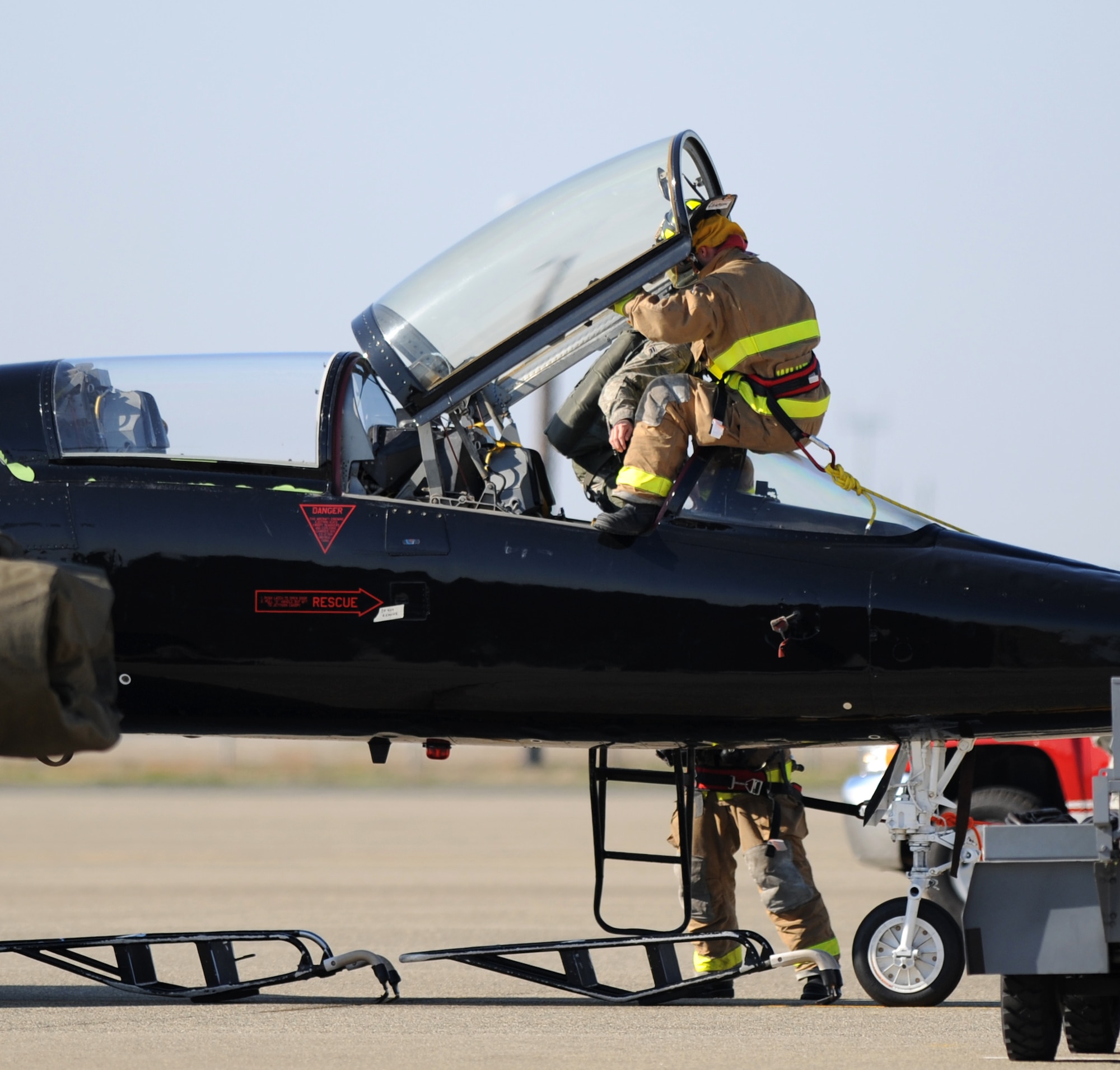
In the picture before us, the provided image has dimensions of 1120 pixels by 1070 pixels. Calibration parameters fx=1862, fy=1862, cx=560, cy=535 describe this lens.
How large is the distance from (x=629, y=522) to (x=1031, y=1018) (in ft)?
8.88

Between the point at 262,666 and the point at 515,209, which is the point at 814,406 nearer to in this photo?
the point at 515,209

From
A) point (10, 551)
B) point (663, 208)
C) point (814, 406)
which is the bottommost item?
point (10, 551)

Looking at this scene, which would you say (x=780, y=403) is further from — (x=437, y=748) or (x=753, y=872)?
(x=753, y=872)

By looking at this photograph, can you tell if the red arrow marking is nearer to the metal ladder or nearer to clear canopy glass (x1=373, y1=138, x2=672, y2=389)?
clear canopy glass (x1=373, y1=138, x2=672, y2=389)

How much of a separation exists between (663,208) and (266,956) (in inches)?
232

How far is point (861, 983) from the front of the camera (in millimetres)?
8188

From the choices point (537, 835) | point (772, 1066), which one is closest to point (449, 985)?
point (772, 1066)

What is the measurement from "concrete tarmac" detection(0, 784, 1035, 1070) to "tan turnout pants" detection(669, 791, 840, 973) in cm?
38

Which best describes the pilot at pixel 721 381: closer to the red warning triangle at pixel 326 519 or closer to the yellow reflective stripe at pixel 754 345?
the yellow reflective stripe at pixel 754 345

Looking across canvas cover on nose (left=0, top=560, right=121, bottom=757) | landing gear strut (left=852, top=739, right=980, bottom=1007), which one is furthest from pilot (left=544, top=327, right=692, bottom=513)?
canvas cover on nose (left=0, top=560, right=121, bottom=757)

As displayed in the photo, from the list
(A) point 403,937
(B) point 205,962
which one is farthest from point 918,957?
(A) point 403,937

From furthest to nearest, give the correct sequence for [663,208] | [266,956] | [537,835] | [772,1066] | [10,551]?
[537,835], [266,956], [663,208], [772,1066], [10,551]

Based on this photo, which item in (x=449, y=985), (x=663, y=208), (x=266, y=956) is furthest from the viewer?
(x=266, y=956)

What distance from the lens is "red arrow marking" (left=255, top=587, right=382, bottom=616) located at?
8195 millimetres
